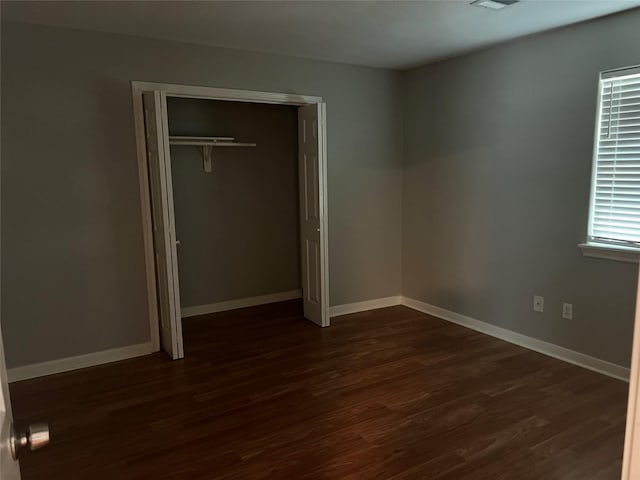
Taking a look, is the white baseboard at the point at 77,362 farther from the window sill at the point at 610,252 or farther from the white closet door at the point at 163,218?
the window sill at the point at 610,252

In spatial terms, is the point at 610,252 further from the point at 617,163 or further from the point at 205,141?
the point at 205,141

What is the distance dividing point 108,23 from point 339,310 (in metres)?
3.12

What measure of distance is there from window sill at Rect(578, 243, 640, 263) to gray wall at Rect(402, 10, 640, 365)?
0.19 ft

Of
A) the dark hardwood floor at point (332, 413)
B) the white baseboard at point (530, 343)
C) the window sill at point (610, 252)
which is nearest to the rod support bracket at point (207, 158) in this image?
the dark hardwood floor at point (332, 413)

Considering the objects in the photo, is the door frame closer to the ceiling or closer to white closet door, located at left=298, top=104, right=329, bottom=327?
white closet door, located at left=298, top=104, right=329, bottom=327

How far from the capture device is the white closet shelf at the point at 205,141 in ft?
14.0

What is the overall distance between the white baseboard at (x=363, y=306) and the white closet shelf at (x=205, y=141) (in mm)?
1881

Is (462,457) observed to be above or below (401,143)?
below

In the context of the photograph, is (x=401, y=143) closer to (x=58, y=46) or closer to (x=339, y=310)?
(x=339, y=310)

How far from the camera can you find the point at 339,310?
182 inches

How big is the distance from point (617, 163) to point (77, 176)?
3756mm

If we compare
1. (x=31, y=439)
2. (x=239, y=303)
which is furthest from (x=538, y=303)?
(x=31, y=439)

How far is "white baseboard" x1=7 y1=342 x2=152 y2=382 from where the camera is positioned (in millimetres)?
3250

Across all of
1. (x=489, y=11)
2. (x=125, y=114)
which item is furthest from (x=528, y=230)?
(x=125, y=114)
